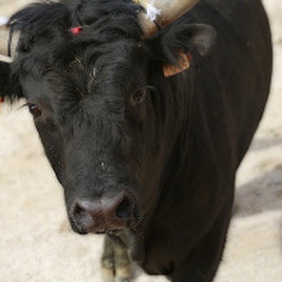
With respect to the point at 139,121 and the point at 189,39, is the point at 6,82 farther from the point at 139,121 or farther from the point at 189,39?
the point at 189,39

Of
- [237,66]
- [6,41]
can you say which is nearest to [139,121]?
[6,41]

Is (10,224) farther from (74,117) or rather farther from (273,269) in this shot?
(74,117)

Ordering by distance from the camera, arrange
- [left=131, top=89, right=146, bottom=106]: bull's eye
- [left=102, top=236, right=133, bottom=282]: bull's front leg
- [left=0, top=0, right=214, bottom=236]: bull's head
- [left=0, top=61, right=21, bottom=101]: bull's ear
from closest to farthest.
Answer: [left=0, top=0, right=214, bottom=236]: bull's head → [left=131, top=89, right=146, bottom=106]: bull's eye → [left=0, top=61, right=21, bottom=101]: bull's ear → [left=102, top=236, right=133, bottom=282]: bull's front leg

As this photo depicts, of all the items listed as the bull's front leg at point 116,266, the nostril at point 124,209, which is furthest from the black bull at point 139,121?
the bull's front leg at point 116,266

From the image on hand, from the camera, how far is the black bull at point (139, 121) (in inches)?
138

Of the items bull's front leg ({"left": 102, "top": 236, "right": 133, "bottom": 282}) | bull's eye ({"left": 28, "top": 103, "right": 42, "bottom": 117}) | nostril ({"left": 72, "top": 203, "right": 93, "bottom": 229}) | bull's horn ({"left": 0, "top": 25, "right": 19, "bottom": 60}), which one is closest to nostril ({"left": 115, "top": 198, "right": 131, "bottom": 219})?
nostril ({"left": 72, "top": 203, "right": 93, "bottom": 229})

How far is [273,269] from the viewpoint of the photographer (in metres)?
5.76

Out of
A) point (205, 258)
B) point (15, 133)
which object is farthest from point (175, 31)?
point (15, 133)

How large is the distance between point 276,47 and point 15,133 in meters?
3.65

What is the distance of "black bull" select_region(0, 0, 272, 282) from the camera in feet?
11.5

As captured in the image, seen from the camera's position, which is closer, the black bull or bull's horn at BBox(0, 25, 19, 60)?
the black bull

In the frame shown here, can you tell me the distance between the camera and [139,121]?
12.4 ft

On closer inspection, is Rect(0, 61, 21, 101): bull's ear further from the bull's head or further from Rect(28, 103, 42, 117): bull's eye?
Rect(28, 103, 42, 117): bull's eye

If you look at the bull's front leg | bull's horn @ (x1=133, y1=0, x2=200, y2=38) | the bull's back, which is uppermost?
bull's horn @ (x1=133, y1=0, x2=200, y2=38)
